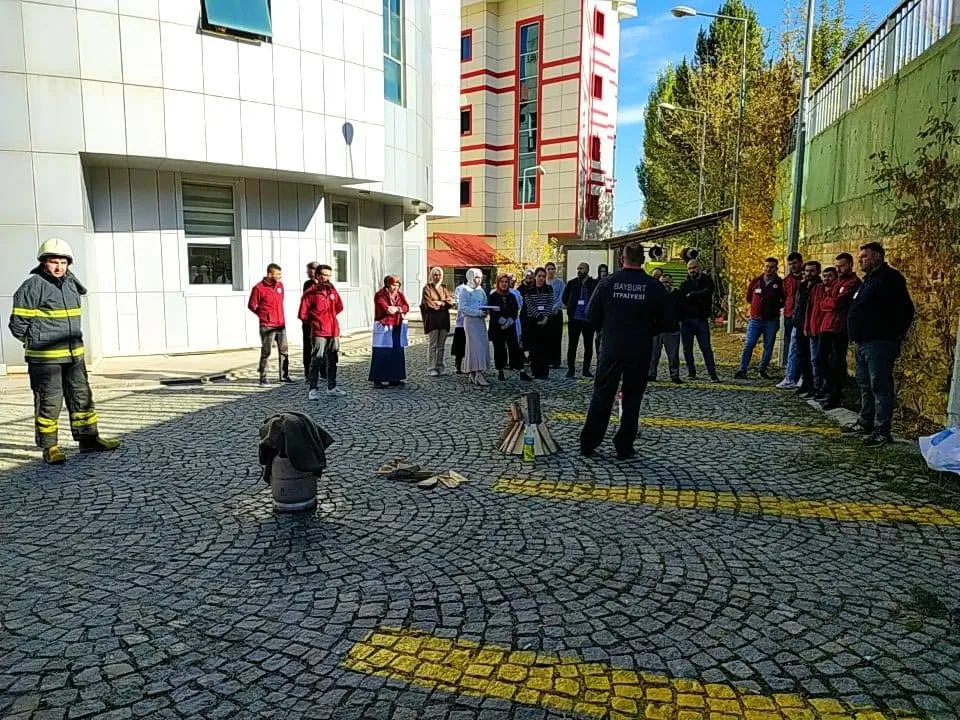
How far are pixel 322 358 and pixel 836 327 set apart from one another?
6.86m

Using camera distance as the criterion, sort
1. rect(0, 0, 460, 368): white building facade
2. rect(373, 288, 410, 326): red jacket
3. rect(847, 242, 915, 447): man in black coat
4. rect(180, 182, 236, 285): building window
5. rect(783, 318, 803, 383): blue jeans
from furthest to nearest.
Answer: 1. rect(180, 182, 236, 285): building window
2. rect(0, 0, 460, 368): white building facade
3. rect(373, 288, 410, 326): red jacket
4. rect(783, 318, 803, 383): blue jeans
5. rect(847, 242, 915, 447): man in black coat

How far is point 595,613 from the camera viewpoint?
3.67 meters

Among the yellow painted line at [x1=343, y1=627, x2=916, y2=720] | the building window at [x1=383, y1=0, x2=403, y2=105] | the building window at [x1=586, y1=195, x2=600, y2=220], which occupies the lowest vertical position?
the yellow painted line at [x1=343, y1=627, x2=916, y2=720]

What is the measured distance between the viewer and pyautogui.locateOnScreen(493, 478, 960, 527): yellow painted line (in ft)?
16.7

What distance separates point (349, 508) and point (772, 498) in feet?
11.0

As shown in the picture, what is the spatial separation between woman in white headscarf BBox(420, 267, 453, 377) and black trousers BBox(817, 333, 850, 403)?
18.4 ft

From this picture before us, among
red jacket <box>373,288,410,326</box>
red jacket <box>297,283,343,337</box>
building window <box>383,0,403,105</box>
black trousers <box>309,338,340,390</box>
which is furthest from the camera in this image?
building window <box>383,0,403,105</box>

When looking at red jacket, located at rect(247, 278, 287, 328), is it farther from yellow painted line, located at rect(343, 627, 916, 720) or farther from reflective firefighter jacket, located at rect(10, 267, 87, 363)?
yellow painted line, located at rect(343, 627, 916, 720)

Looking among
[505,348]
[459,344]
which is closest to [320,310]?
[459,344]

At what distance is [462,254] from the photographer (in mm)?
39375

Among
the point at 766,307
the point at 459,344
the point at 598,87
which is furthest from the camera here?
the point at 598,87

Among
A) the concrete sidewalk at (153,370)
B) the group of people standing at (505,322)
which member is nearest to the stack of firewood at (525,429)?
the group of people standing at (505,322)

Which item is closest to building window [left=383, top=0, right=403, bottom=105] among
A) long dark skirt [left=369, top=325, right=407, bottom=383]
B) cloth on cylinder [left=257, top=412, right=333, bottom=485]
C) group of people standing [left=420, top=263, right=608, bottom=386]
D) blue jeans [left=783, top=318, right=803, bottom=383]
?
group of people standing [left=420, top=263, right=608, bottom=386]

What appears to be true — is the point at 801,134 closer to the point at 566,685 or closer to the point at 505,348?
the point at 505,348
